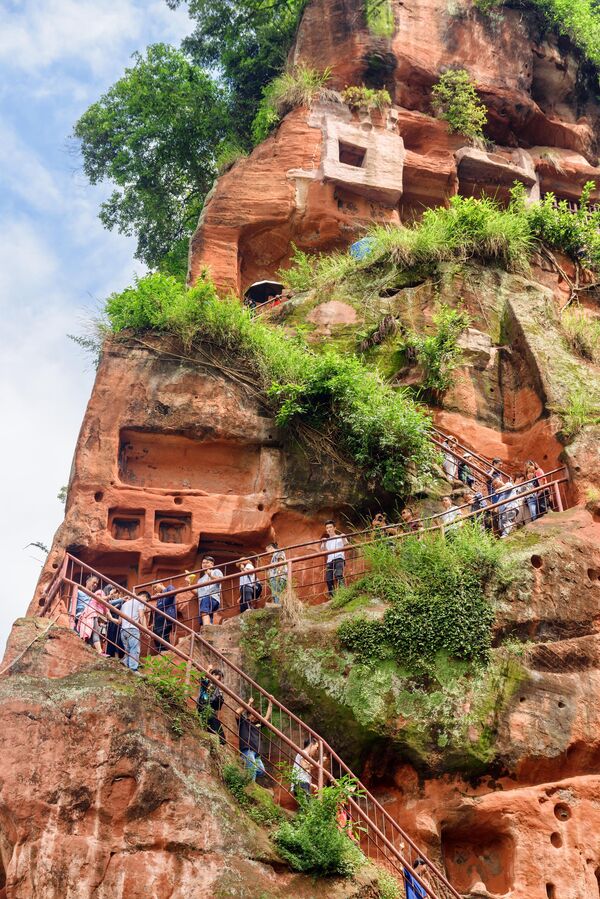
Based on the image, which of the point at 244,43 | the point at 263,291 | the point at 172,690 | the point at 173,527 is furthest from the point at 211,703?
the point at 244,43

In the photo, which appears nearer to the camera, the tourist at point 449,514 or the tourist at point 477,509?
the tourist at point 449,514

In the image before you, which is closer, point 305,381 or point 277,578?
point 277,578

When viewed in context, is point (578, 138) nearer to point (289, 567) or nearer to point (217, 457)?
point (217, 457)

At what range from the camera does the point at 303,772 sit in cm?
1173

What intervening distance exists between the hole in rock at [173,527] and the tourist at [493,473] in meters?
4.89

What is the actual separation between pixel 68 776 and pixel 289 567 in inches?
218

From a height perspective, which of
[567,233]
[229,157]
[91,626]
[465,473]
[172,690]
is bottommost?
[172,690]

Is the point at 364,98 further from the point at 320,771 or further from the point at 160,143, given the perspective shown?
the point at 320,771

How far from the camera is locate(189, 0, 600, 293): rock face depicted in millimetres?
23484

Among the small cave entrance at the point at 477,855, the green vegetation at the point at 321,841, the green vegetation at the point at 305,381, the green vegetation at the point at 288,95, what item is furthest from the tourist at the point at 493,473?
the green vegetation at the point at 288,95

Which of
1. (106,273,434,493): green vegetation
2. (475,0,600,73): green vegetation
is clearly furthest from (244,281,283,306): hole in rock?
(475,0,600,73): green vegetation

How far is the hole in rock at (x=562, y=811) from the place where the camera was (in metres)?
12.2

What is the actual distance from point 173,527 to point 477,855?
22.6ft

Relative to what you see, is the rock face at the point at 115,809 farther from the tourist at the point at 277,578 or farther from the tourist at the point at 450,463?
the tourist at the point at 450,463
